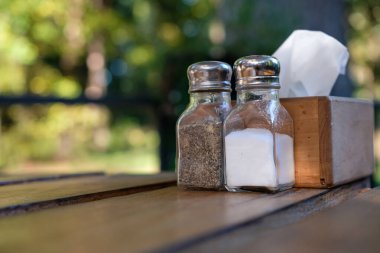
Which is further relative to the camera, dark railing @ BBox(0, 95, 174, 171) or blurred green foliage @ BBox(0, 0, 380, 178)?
blurred green foliage @ BBox(0, 0, 380, 178)

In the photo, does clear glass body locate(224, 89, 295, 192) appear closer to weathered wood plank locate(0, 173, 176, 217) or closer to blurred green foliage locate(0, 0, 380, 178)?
weathered wood plank locate(0, 173, 176, 217)

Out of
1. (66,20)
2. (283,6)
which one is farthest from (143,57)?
(283,6)

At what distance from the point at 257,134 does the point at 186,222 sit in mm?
310

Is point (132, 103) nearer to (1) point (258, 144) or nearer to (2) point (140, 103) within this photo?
(2) point (140, 103)

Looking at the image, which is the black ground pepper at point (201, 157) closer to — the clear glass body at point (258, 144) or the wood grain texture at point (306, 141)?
the clear glass body at point (258, 144)

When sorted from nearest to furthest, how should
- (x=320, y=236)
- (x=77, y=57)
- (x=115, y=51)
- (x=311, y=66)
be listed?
(x=320, y=236)
(x=311, y=66)
(x=115, y=51)
(x=77, y=57)

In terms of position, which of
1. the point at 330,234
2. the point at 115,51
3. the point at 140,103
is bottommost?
the point at 330,234

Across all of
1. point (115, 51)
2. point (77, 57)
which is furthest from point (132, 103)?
point (77, 57)

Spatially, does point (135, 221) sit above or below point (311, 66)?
below

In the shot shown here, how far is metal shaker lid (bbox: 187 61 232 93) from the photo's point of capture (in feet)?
2.66

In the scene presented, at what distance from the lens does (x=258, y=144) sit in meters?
0.75

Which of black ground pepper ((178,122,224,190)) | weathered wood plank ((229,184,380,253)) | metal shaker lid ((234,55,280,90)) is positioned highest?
metal shaker lid ((234,55,280,90))

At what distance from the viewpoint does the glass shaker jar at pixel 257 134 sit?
2.45 ft

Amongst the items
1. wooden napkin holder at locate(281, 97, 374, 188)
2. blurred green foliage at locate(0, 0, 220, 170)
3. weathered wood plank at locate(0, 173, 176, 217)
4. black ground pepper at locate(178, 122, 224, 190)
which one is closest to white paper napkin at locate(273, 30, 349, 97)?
wooden napkin holder at locate(281, 97, 374, 188)
